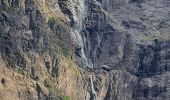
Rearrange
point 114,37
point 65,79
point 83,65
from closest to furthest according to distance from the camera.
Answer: point 65,79, point 83,65, point 114,37

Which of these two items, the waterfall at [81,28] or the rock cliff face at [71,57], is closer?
the rock cliff face at [71,57]

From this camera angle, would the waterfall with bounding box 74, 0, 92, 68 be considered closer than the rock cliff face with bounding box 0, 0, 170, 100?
No

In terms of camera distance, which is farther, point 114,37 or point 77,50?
point 114,37

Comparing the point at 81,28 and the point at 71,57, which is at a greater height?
the point at 81,28

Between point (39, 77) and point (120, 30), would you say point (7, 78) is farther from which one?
point (120, 30)

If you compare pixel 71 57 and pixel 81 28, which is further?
pixel 81 28

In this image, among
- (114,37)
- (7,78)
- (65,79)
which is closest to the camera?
(7,78)

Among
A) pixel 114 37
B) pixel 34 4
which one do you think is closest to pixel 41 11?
pixel 34 4

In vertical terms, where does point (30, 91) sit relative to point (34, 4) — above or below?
below
